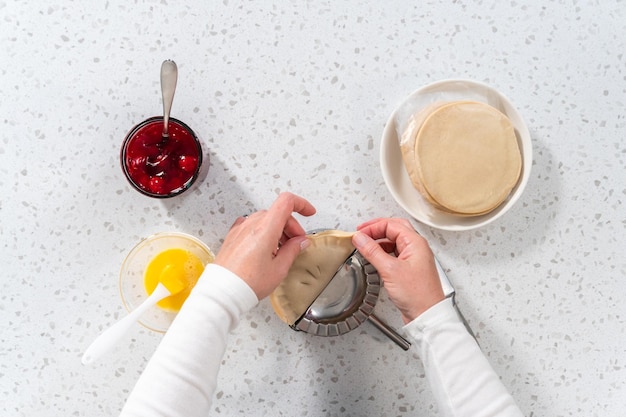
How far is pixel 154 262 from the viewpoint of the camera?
42.2 inches

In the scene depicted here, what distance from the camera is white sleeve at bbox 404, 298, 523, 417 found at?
37.3 inches

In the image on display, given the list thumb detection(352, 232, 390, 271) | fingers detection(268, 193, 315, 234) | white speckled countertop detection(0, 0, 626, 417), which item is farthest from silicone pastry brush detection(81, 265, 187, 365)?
thumb detection(352, 232, 390, 271)

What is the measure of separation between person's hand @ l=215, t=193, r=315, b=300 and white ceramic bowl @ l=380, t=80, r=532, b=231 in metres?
0.20

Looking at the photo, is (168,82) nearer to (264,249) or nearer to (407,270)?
(264,249)

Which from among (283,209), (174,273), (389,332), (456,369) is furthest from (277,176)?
(456,369)

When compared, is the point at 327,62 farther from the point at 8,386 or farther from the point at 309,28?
the point at 8,386

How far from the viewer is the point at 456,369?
3.11 feet

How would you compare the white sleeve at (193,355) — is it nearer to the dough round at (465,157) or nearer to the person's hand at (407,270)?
the person's hand at (407,270)

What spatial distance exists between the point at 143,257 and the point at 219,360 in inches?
11.1

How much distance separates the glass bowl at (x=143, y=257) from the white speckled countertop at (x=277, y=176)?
A: 0.04m

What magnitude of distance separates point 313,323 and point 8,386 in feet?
1.98

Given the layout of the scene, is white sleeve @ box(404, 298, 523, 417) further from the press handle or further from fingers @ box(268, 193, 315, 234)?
fingers @ box(268, 193, 315, 234)

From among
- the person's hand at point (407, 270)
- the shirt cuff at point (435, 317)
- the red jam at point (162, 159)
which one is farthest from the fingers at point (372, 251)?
the red jam at point (162, 159)

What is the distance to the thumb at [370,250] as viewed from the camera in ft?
3.23
